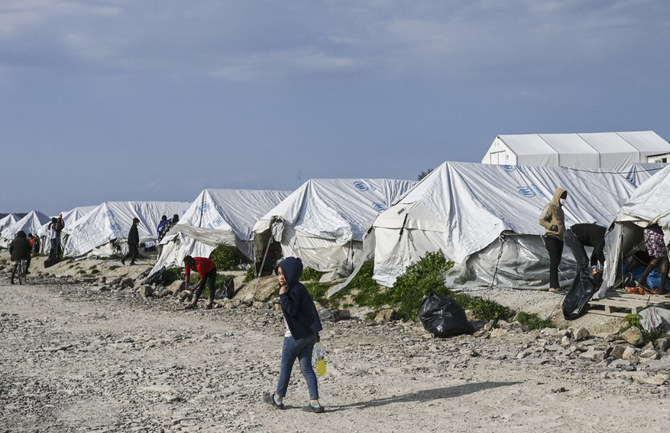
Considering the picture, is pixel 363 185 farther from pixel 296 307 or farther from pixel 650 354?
pixel 296 307

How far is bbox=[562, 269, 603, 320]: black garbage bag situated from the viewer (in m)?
11.0

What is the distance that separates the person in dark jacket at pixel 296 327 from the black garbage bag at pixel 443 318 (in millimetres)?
4361

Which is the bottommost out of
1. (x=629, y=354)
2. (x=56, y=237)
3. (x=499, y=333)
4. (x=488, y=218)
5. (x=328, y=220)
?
(x=499, y=333)

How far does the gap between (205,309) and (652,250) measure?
353 inches

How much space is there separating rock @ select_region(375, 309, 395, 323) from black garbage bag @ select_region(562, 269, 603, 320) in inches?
124

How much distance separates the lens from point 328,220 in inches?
827

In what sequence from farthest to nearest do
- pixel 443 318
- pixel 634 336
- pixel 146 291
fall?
1. pixel 146 291
2. pixel 443 318
3. pixel 634 336

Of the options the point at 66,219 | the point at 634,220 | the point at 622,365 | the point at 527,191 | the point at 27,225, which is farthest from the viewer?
the point at 27,225

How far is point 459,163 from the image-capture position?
1736cm

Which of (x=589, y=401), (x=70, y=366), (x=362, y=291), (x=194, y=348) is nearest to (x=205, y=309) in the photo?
(x=362, y=291)

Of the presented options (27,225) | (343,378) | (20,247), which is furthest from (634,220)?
(27,225)

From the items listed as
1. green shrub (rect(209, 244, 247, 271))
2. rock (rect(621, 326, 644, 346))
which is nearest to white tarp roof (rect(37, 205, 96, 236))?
green shrub (rect(209, 244, 247, 271))

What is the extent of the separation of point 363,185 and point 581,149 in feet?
56.3

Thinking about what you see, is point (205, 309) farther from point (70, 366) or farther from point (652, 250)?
point (652, 250)
